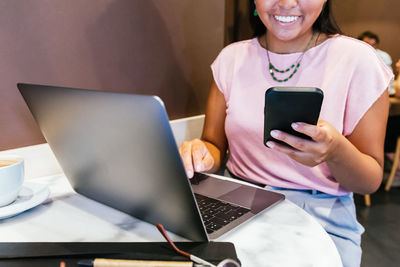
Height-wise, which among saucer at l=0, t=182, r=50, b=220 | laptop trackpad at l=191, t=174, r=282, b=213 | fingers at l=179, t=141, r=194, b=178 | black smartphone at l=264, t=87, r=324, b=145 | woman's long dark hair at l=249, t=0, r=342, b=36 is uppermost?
woman's long dark hair at l=249, t=0, r=342, b=36

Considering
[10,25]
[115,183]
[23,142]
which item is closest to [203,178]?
[115,183]

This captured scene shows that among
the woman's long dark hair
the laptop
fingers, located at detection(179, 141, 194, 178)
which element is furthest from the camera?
the woman's long dark hair

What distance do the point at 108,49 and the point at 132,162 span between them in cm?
60

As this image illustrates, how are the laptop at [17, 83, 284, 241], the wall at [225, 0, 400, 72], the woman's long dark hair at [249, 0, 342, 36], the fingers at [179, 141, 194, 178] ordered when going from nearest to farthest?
1. the laptop at [17, 83, 284, 241]
2. the fingers at [179, 141, 194, 178]
3. the woman's long dark hair at [249, 0, 342, 36]
4. the wall at [225, 0, 400, 72]

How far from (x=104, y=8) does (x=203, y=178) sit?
22.8 inches

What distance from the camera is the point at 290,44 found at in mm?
1039

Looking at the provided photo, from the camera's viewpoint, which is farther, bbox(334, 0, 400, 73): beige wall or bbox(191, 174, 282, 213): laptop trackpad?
bbox(334, 0, 400, 73): beige wall

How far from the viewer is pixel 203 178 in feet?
2.74

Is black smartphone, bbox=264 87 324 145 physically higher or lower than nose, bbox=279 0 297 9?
lower

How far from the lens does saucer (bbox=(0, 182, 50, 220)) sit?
639 mm

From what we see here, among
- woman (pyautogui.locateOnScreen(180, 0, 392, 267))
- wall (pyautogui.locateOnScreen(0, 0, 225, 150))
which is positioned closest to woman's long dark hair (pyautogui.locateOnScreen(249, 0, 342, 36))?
woman (pyautogui.locateOnScreen(180, 0, 392, 267))

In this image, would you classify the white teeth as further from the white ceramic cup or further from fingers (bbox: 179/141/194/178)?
the white ceramic cup

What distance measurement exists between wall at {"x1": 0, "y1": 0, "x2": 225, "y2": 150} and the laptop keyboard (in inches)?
21.1

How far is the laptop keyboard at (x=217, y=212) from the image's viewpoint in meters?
0.60
